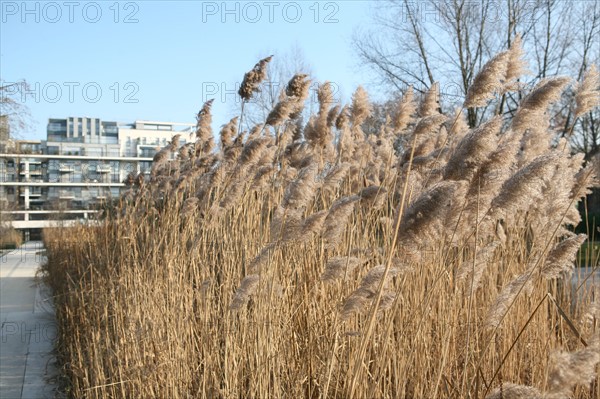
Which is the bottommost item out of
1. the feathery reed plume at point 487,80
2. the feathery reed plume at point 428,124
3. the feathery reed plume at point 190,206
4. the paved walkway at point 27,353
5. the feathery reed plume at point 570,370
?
the paved walkway at point 27,353

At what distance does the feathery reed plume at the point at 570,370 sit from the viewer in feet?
3.15

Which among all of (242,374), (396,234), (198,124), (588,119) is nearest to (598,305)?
(396,234)

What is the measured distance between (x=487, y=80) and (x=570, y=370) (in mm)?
1135

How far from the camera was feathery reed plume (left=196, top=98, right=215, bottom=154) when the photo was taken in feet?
15.1

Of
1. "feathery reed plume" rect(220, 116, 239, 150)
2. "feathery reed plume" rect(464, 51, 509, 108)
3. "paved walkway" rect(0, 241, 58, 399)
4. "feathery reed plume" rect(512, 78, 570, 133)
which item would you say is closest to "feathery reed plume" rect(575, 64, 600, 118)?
"feathery reed plume" rect(512, 78, 570, 133)

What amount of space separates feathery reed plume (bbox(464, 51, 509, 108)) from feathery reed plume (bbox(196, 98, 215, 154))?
2963 mm

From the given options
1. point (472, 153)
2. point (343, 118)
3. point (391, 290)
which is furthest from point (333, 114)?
point (472, 153)

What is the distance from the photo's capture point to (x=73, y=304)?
4.62 metres

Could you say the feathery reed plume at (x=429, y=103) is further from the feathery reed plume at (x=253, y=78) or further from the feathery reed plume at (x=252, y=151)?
the feathery reed plume at (x=253, y=78)

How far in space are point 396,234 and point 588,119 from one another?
1600 centimetres

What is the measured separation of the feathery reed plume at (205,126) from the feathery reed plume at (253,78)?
1.07 meters

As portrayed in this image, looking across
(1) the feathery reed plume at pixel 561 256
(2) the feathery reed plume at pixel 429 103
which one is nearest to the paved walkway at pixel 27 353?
(2) the feathery reed plume at pixel 429 103

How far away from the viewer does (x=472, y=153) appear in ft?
4.90

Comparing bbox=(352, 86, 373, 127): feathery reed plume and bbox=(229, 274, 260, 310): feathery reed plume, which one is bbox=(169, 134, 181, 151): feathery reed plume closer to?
bbox=(352, 86, 373, 127): feathery reed plume
